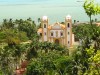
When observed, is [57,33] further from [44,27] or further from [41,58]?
[41,58]

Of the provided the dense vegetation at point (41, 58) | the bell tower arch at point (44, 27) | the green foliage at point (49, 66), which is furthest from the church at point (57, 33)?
the green foliage at point (49, 66)

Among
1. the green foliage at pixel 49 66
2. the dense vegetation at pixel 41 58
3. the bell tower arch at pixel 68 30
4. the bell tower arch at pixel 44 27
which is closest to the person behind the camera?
the dense vegetation at pixel 41 58

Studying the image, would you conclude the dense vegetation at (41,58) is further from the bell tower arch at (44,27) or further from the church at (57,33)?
the bell tower arch at (44,27)

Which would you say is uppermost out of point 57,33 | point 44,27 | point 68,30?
point 44,27

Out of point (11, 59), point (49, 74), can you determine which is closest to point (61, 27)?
point (11, 59)

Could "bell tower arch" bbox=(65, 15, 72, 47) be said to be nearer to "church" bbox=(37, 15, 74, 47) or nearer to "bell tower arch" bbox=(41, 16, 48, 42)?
"church" bbox=(37, 15, 74, 47)

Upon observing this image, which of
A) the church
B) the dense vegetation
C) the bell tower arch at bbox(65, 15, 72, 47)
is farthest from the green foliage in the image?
the church

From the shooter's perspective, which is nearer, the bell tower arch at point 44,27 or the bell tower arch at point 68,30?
the bell tower arch at point 68,30

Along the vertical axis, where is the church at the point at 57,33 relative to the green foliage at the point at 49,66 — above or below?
below

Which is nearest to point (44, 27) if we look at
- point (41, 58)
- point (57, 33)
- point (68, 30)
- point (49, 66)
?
point (57, 33)

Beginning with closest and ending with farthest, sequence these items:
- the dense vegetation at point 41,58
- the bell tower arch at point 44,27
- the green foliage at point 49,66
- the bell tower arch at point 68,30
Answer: the dense vegetation at point 41,58
the green foliage at point 49,66
the bell tower arch at point 68,30
the bell tower arch at point 44,27

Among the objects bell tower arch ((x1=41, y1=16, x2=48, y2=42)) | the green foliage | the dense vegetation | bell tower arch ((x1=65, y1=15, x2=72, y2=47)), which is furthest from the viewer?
bell tower arch ((x1=41, y1=16, x2=48, y2=42))
